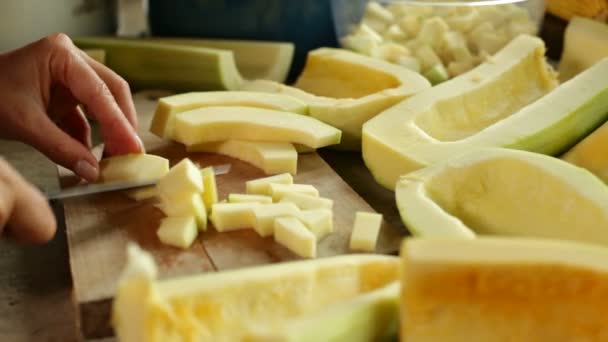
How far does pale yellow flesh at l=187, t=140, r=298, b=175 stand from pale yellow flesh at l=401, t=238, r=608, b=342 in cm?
53

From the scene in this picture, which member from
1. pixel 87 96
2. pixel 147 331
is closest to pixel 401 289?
pixel 147 331

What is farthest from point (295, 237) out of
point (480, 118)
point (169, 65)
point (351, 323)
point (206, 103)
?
point (169, 65)

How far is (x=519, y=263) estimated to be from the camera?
2.45 ft

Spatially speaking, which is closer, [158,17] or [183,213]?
[183,213]

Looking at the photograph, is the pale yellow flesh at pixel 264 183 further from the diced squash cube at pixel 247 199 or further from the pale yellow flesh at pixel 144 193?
the pale yellow flesh at pixel 144 193

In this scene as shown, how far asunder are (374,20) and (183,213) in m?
0.97

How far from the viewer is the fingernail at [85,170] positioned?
1.16m

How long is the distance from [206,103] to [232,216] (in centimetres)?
41

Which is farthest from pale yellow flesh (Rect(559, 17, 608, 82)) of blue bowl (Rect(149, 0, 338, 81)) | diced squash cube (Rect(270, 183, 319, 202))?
diced squash cube (Rect(270, 183, 319, 202))

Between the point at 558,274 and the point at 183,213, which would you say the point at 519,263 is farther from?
the point at 183,213

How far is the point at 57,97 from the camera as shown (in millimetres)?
1289

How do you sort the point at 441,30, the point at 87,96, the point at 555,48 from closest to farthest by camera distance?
the point at 87,96 < the point at 441,30 < the point at 555,48

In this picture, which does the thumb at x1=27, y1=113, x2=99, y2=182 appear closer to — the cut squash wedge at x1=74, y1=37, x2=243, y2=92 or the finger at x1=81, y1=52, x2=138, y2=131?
the finger at x1=81, y1=52, x2=138, y2=131

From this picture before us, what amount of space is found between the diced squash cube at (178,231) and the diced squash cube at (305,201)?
0.15 meters
